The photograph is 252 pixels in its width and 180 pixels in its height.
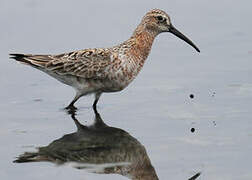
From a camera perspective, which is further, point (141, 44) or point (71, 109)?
point (141, 44)

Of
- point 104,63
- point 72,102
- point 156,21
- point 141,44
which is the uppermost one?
point 156,21

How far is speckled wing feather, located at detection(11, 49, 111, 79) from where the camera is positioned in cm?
1336

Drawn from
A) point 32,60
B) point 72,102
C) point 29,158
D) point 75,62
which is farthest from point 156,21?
point 29,158

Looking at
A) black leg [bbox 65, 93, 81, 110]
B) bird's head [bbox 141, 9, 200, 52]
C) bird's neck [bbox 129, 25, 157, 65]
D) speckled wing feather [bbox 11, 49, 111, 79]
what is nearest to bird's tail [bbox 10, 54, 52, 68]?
speckled wing feather [bbox 11, 49, 111, 79]

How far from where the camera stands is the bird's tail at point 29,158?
428 inches

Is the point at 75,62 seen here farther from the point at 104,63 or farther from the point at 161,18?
the point at 161,18

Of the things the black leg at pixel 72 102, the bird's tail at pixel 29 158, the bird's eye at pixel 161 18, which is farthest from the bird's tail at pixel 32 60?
the bird's tail at pixel 29 158

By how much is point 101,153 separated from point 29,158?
1052mm

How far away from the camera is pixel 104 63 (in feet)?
43.6

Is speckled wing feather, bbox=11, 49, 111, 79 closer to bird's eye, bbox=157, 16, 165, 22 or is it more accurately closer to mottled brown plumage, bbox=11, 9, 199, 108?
mottled brown plumage, bbox=11, 9, 199, 108

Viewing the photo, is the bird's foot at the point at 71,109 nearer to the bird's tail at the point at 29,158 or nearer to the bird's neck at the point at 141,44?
the bird's neck at the point at 141,44

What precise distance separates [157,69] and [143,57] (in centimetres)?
127

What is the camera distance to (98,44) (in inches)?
634

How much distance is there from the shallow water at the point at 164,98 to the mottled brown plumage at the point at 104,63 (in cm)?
42
